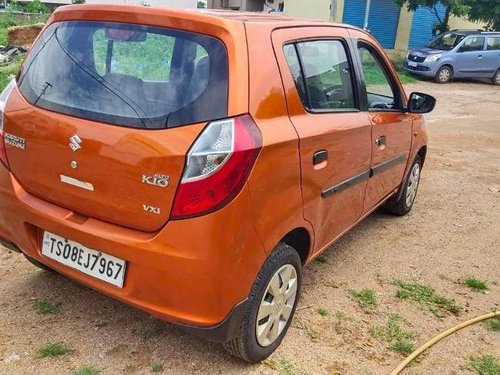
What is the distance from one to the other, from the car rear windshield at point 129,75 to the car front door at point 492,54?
18.8m

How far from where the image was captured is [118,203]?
7.32ft

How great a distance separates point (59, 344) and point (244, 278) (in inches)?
44.2

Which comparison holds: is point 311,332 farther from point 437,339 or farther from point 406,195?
point 406,195

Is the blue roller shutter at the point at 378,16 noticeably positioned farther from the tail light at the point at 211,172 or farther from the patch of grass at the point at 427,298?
the tail light at the point at 211,172

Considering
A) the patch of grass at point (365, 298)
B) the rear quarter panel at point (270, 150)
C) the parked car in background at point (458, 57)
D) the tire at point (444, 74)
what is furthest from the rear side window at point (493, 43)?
the rear quarter panel at point (270, 150)

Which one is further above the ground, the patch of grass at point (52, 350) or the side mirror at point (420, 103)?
the side mirror at point (420, 103)

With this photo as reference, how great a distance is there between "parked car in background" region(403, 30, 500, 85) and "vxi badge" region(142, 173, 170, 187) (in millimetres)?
17238

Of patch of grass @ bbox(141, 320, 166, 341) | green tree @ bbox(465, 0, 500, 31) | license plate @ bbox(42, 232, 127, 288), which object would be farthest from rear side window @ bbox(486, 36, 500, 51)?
license plate @ bbox(42, 232, 127, 288)

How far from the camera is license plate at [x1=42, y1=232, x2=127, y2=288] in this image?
7.44 feet

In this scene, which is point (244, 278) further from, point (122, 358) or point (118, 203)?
point (122, 358)

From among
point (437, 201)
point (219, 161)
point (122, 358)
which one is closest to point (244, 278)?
point (219, 161)

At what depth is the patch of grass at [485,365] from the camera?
272 centimetres

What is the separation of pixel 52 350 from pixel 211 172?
1.32 m

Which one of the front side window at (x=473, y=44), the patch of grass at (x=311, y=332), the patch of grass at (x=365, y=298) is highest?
the front side window at (x=473, y=44)
